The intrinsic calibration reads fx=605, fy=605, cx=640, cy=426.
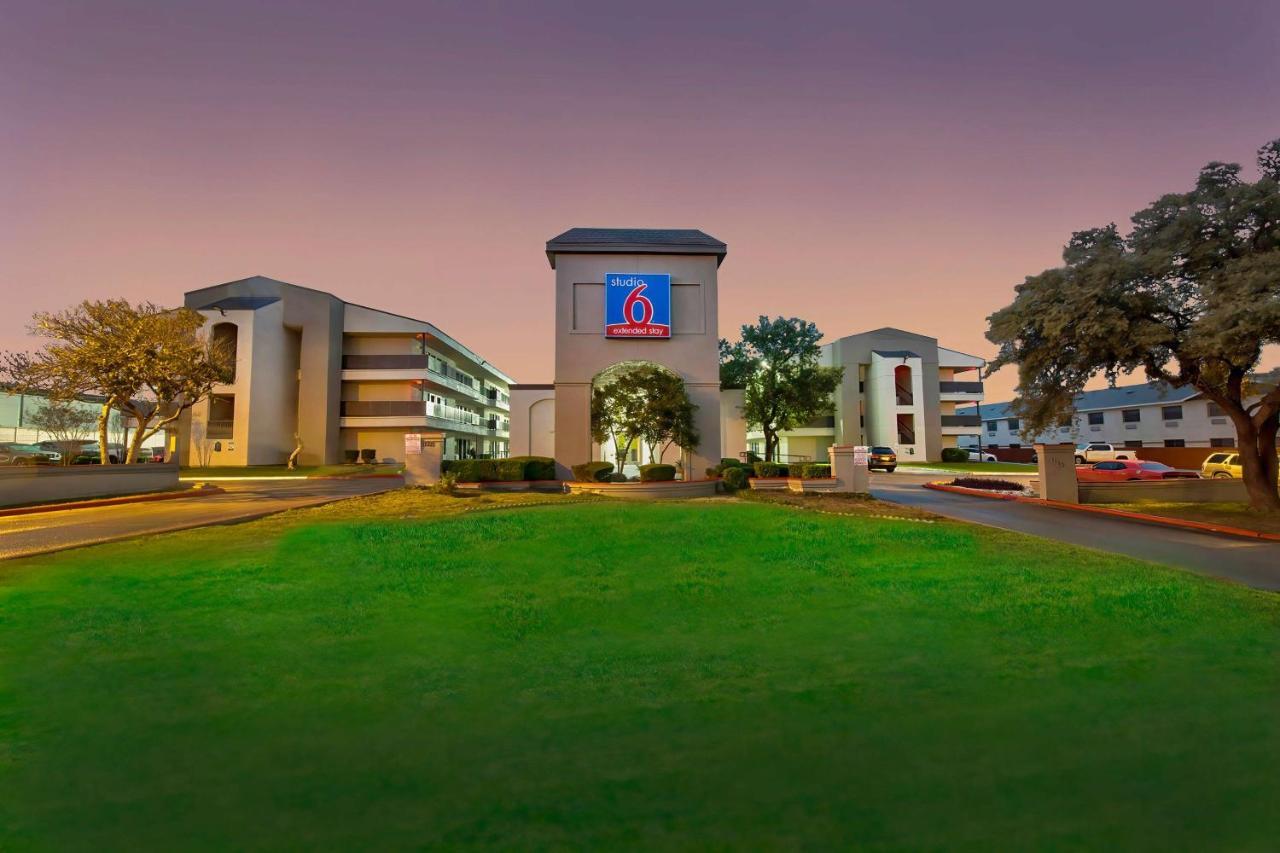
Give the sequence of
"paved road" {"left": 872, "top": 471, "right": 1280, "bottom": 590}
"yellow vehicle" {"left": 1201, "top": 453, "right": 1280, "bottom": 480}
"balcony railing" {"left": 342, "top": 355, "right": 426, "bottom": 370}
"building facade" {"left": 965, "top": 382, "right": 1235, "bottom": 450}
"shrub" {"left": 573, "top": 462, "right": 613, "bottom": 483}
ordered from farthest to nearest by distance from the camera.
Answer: "building facade" {"left": 965, "top": 382, "right": 1235, "bottom": 450} < "balcony railing" {"left": 342, "top": 355, "right": 426, "bottom": 370} < "yellow vehicle" {"left": 1201, "top": 453, "right": 1280, "bottom": 480} < "shrub" {"left": 573, "top": 462, "right": 613, "bottom": 483} < "paved road" {"left": 872, "top": 471, "right": 1280, "bottom": 590}

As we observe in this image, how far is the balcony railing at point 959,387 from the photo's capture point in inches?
2046

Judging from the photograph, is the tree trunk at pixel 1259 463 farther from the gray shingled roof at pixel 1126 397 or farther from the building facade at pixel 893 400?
the gray shingled roof at pixel 1126 397

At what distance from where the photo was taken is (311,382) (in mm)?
40469

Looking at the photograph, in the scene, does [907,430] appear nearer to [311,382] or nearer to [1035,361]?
[1035,361]

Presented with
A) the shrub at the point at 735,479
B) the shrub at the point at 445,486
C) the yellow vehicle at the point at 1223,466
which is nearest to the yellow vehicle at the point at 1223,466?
the yellow vehicle at the point at 1223,466

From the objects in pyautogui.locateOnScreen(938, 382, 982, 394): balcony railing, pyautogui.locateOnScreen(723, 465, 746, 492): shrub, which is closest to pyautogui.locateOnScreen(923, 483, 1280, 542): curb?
pyautogui.locateOnScreen(723, 465, 746, 492): shrub

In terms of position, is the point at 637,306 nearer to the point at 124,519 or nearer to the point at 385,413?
the point at 124,519

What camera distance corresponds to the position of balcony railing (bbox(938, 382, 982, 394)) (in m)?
52.0

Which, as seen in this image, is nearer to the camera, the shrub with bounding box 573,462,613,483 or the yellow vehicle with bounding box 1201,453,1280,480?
the shrub with bounding box 573,462,613,483

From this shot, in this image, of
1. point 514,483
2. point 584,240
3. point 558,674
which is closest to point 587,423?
point 514,483

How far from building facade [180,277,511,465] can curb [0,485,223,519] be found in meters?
17.6

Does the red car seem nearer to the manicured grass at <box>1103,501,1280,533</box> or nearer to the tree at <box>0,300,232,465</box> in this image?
the manicured grass at <box>1103,501,1280,533</box>

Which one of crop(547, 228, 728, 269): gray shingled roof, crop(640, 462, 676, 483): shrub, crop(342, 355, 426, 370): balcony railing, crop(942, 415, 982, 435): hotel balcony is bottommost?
crop(640, 462, 676, 483): shrub

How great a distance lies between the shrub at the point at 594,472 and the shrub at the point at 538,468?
1.77m
